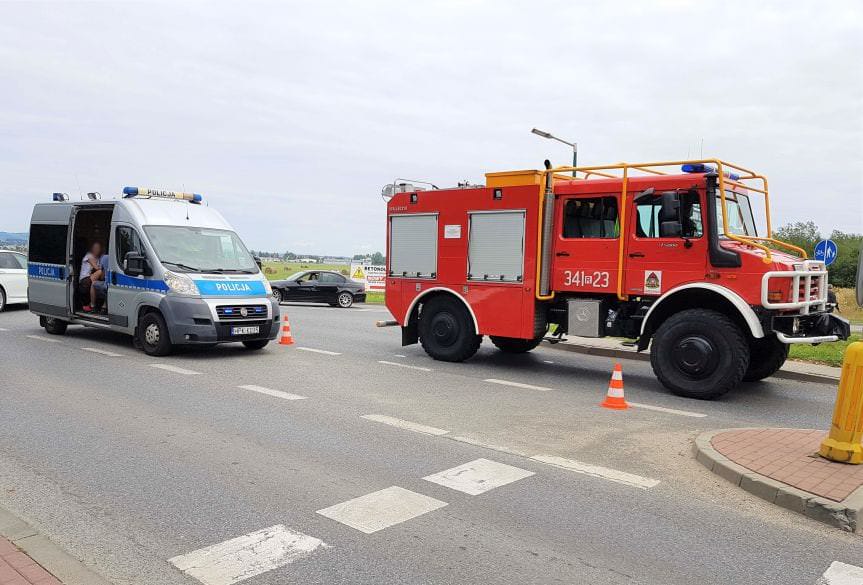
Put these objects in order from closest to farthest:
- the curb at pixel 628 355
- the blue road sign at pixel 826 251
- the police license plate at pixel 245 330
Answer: the curb at pixel 628 355, the police license plate at pixel 245 330, the blue road sign at pixel 826 251

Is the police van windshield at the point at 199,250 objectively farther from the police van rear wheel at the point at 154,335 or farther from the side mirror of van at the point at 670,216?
the side mirror of van at the point at 670,216

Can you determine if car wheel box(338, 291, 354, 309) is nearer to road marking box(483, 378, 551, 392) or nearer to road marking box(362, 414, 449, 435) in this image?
road marking box(483, 378, 551, 392)

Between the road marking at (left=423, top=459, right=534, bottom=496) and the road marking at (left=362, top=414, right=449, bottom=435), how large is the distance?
1030 millimetres

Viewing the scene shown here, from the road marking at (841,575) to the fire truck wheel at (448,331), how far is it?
738cm

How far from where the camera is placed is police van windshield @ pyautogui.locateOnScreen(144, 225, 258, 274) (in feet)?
36.7

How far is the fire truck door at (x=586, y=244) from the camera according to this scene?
9508 mm

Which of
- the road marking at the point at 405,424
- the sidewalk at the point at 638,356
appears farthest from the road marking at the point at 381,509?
the sidewalk at the point at 638,356

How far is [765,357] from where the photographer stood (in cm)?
980

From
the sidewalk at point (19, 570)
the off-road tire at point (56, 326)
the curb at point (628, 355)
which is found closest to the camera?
the sidewalk at point (19, 570)

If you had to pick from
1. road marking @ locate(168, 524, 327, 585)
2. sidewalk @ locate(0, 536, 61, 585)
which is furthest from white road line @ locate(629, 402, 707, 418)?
sidewalk @ locate(0, 536, 61, 585)

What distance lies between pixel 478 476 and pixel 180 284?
7.20 metres

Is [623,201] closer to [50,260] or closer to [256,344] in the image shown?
[256,344]

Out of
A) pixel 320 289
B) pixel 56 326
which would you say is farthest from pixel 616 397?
pixel 320 289

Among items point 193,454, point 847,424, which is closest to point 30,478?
point 193,454
